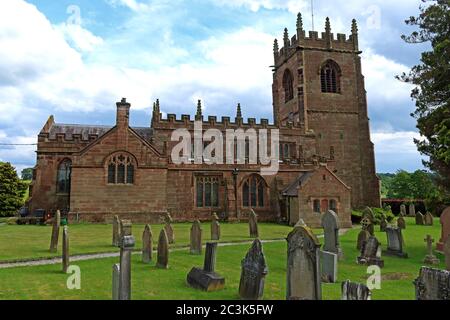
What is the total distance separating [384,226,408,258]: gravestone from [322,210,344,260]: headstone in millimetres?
2805

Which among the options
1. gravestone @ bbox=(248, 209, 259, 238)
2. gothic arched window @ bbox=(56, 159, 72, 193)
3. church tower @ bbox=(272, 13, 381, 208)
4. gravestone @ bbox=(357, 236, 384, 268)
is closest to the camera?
gravestone @ bbox=(357, 236, 384, 268)

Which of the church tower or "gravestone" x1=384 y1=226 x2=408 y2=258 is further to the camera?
the church tower

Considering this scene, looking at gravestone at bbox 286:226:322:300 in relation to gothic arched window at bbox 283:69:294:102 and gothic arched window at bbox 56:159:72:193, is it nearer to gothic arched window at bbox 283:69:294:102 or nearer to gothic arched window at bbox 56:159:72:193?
gothic arched window at bbox 56:159:72:193

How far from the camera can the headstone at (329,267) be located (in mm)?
9523

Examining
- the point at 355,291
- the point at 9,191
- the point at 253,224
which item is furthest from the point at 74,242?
the point at 9,191

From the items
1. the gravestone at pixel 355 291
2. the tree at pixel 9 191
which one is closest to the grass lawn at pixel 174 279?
the gravestone at pixel 355 291

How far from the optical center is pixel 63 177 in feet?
93.4

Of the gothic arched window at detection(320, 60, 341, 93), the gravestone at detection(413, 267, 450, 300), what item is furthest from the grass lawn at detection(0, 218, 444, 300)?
the gothic arched window at detection(320, 60, 341, 93)

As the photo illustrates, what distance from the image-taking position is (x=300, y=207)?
25.5 meters

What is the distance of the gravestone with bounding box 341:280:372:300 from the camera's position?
224 inches

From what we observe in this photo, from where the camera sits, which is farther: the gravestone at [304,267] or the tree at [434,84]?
the tree at [434,84]

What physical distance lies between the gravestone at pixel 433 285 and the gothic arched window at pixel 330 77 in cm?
3467

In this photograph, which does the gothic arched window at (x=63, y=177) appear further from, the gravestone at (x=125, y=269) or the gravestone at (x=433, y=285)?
the gravestone at (x=433, y=285)
